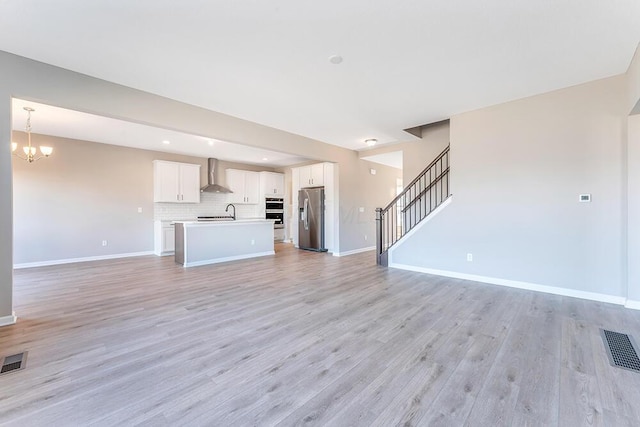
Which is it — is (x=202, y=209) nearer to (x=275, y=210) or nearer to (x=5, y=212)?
(x=275, y=210)

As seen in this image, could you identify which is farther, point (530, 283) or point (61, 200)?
point (61, 200)

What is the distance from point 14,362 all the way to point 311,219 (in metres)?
5.93

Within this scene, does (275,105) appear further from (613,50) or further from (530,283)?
(530,283)

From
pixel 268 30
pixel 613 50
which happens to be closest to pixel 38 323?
pixel 268 30

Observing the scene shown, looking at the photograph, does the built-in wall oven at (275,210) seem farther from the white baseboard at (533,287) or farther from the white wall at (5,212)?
the white wall at (5,212)

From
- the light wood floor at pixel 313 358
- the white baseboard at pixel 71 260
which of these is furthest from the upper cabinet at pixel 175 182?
the light wood floor at pixel 313 358

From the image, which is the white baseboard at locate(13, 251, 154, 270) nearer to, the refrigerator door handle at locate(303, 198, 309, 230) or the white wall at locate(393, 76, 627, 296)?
the refrigerator door handle at locate(303, 198, 309, 230)

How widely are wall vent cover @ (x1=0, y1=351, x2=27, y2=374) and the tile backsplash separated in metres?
5.28

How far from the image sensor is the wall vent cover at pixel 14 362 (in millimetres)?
1952

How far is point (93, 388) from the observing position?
68.6 inches

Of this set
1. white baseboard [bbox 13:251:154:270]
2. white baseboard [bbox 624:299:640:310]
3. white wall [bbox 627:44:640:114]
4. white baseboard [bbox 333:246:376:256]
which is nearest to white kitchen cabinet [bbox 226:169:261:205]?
white baseboard [bbox 13:251:154:270]

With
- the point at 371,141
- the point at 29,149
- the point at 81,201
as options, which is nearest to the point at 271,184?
the point at 371,141

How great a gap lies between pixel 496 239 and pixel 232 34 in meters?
4.35

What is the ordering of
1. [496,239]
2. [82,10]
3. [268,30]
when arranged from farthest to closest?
1. [496,239]
2. [268,30]
3. [82,10]
